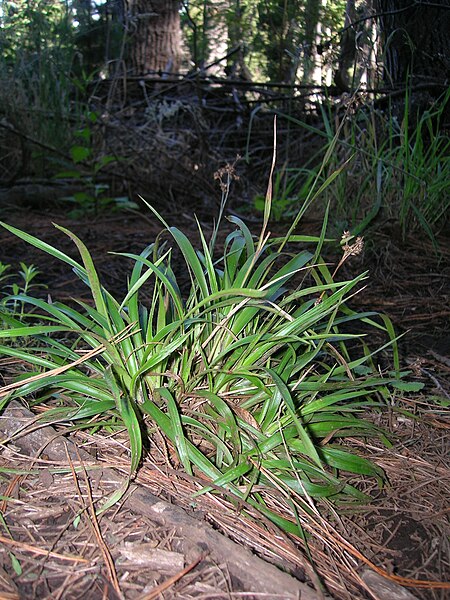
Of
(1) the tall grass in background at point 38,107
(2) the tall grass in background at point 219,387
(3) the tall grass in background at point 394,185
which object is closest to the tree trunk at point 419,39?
(3) the tall grass in background at point 394,185

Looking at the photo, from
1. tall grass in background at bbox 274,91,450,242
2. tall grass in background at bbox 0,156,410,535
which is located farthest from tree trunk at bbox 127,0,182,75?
tall grass in background at bbox 0,156,410,535

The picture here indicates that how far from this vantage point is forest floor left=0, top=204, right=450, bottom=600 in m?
0.96

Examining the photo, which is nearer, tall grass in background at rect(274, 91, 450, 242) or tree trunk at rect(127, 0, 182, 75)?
tall grass in background at rect(274, 91, 450, 242)

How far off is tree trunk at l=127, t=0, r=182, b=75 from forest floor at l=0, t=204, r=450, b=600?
5981mm

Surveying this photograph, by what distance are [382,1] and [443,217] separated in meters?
1.41

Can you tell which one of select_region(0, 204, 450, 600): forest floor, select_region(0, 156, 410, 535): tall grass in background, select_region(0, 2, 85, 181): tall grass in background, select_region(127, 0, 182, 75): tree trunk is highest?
select_region(127, 0, 182, 75): tree trunk

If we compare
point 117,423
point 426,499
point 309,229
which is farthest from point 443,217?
point 117,423

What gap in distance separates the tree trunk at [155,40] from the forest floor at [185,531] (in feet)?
19.6

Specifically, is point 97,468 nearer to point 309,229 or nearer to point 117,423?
point 117,423

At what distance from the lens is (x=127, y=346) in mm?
1439

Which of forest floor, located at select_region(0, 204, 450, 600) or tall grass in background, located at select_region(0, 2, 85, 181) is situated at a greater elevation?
tall grass in background, located at select_region(0, 2, 85, 181)

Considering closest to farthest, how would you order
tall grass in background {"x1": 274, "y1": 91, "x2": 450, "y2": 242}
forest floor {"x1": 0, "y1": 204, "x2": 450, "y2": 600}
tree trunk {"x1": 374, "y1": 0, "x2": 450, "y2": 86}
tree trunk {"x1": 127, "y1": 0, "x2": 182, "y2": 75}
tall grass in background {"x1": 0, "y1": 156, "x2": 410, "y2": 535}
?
1. forest floor {"x1": 0, "y1": 204, "x2": 450, "y2": 600}
2. tall grass in background {"x1": 0, "y1": 156, "x2": 410, "y2": 535}
3. tall grass in background {"x1": 274, "y1": 91, "x2": 450, "y2": 242}
4. tree trunk {"x1": 374, "y1": 0, "x2": 450, "y2": 86}
5. tree trunk {"x1": 127, "y1": 0, "x2": 182, "y2": 75}

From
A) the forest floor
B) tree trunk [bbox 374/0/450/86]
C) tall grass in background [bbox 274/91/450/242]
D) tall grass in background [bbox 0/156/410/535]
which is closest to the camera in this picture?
the forest floor

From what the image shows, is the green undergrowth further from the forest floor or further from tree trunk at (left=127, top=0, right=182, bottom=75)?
tree trunk at (left=127, top=0, right=182, bottom=75)
